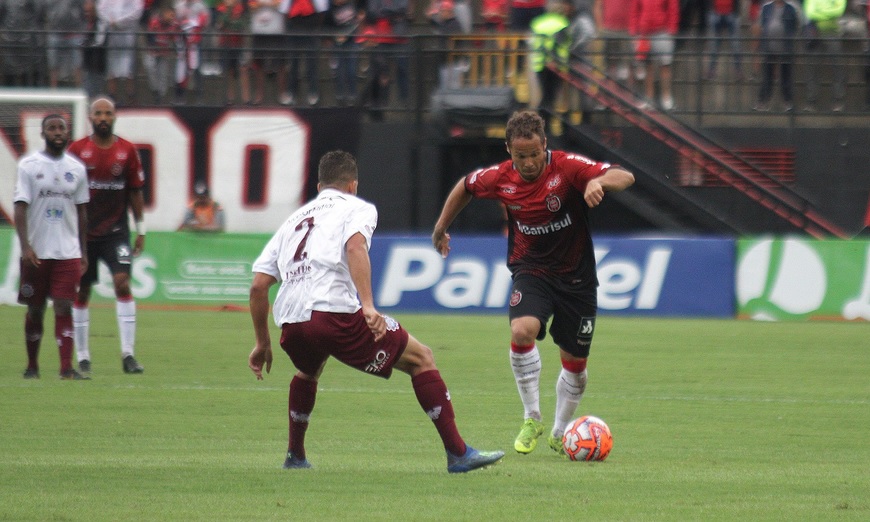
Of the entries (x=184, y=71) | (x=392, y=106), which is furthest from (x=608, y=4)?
(x=184, y=71)

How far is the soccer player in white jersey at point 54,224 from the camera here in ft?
38.7

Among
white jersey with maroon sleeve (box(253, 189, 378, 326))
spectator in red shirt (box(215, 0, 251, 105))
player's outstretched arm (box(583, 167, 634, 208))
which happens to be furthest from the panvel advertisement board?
white jersey with maroon sleeve (box(253, 189, 378, 326))

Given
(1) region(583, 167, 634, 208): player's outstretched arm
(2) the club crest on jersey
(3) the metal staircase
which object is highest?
(1) region(583, 167, 634, 208): player's outstretched arm

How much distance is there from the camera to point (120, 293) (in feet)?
42.2

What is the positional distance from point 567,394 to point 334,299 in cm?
215

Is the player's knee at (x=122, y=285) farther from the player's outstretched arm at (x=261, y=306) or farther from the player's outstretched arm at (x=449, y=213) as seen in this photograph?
the player's outstretched arm at (x=261, y=306)

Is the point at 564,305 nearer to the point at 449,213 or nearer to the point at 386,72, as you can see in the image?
the point at 449,213

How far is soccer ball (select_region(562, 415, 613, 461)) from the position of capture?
829cm

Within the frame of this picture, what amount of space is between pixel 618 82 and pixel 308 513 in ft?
51.9

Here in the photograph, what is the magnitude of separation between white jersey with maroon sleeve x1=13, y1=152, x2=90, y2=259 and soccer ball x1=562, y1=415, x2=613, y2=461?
216 inches

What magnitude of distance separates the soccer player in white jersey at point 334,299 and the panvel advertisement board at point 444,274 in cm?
1187

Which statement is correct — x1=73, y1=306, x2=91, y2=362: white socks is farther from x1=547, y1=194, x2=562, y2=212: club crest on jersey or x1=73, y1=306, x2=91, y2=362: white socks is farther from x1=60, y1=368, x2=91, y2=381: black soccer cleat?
x1=547, y1=194, x2=562, y2=212: club crest on jersey

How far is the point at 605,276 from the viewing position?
19422 millimetres

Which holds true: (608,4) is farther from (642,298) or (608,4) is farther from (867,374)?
(867,374)
